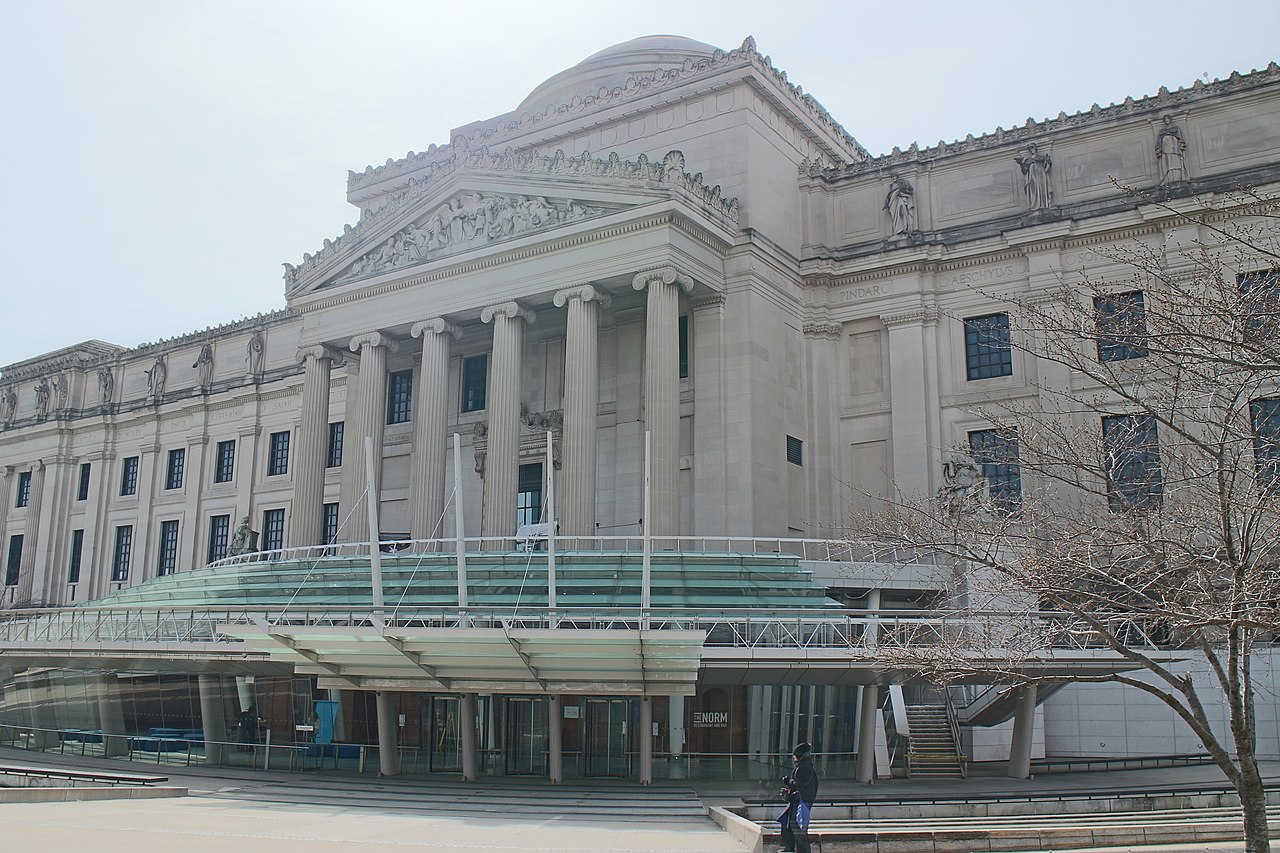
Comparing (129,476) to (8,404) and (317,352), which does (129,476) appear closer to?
(8,404)

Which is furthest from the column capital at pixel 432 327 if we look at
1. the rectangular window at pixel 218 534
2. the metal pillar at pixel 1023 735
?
the rectangular window at pixel 218 534

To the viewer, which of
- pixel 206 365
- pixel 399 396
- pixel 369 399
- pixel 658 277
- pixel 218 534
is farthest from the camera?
pixel 206 365

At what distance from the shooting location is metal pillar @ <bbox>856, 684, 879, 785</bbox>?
31406 mm

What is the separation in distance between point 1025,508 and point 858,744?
11429mm

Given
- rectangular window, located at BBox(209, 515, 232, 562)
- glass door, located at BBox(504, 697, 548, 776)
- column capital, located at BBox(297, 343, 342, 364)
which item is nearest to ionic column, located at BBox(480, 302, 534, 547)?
column capital, located at BBox(297, 343, 342, 364)

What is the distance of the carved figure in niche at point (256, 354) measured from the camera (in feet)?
233

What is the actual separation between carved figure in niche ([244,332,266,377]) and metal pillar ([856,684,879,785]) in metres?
48.9

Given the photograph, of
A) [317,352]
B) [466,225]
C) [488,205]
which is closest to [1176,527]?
[488,205]

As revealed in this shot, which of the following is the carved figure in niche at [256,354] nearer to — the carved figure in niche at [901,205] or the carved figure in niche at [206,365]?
the carved figure in niche at [206,365]

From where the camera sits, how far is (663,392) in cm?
4222

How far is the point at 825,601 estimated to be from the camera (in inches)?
1348

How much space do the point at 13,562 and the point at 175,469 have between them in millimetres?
14952

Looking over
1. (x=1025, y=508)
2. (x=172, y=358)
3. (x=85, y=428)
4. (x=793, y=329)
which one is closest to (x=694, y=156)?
(x=793, y=329)

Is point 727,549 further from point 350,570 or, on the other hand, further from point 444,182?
point 444,182
